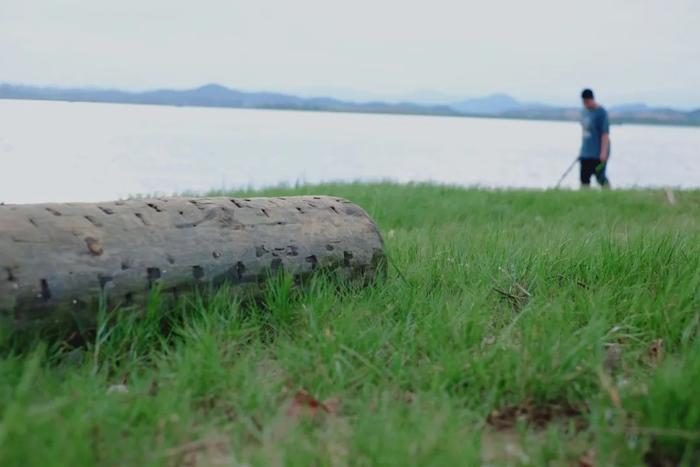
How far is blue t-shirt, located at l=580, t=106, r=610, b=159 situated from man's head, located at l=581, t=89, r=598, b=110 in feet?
0.25

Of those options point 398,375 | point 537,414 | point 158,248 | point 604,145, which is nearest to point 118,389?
point 158,248

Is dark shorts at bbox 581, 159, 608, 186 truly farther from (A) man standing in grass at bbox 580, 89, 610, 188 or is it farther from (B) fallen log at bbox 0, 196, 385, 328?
(B) fallen log at bbox 0, 196, 385, 328

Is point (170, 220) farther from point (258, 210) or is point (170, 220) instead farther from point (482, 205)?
point (482, 205)

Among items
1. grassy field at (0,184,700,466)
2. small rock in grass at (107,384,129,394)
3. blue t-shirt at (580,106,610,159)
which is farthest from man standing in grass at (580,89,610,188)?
small rock in grass at (107,384,129,394)

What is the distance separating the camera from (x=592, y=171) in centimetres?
1308

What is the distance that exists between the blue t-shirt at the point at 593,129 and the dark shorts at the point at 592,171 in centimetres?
→ 17

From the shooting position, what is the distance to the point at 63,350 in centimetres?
284

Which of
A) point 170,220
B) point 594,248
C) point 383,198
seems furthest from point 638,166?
point 170,220

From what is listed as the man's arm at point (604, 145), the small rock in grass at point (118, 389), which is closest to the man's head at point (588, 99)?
the man's arm at point (604, 145)

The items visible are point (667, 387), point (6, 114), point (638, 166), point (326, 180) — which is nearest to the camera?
point (667, 387)

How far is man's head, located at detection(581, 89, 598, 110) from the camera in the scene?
12.4m

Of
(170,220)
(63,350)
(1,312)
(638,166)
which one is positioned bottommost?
(638,166)

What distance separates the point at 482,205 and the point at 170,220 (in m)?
6.38

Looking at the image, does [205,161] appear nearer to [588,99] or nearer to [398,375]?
[588,99]
